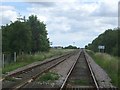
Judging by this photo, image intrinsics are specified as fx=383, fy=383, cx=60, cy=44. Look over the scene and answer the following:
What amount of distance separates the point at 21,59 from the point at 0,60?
14233mm

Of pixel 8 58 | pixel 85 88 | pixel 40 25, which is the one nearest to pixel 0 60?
pixel 8 58

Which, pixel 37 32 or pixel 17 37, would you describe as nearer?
pixel 17 37

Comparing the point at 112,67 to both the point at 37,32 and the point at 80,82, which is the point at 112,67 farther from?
the point at 37,32

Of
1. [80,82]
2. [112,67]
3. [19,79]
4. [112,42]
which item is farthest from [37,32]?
[80,82]

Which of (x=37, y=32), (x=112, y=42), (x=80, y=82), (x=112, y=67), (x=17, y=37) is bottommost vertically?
(x=80, y=82)

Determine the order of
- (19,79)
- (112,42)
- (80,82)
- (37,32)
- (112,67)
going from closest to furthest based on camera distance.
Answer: (80,82) → (19,79) → (112,67) → (112,42) → (37,32)

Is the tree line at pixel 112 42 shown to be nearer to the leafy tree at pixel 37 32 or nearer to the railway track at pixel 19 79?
the railway track at pixel 19 79

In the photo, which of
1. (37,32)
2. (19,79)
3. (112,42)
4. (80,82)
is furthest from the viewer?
(37,32)

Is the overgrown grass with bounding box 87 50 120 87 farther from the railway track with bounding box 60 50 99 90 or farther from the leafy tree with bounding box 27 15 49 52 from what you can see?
the leafy tree with bounding box 27 15 49 52

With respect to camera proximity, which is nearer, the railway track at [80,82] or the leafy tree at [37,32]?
the railway track at [80,82]

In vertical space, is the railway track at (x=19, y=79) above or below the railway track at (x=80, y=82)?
above

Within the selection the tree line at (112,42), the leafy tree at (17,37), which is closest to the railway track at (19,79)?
the tree line at (112,42)

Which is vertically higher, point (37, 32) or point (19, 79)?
point (37, 32)

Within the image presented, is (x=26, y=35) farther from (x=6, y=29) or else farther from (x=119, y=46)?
(x=119, y=46)
